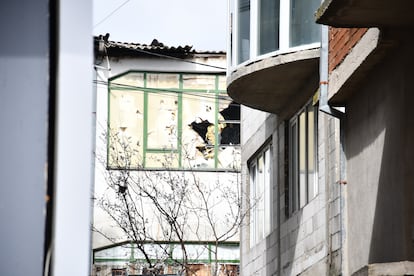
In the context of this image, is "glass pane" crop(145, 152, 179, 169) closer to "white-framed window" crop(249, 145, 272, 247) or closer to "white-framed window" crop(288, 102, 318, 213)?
"white-framed window" crop(249, 145, 272, 247)

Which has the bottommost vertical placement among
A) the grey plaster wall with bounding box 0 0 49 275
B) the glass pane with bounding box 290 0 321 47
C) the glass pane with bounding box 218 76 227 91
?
the grey plaster wall with bounding box 0 0 49 275

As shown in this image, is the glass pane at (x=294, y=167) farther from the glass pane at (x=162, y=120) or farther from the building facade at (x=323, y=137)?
the glass pane at (x=162, y=120)

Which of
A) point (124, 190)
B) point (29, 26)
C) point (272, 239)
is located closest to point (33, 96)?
point (29, 26)

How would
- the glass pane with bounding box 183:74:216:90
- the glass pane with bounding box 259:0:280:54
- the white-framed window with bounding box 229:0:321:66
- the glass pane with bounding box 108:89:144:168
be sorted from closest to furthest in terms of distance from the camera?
the white-framed window with bounding box 229:0:321:66, the glass pane with bounding box 259:0:280:54, the glass pane with bounding box 108:89:144:168, the glass pane with bounding box 183:74:216:90

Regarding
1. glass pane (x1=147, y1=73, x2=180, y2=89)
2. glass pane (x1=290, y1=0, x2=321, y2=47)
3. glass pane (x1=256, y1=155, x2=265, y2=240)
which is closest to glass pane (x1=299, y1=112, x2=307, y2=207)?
glass pane (x1=290, y1=0, x2=321, y2=47)

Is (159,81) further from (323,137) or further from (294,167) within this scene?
(323,137)

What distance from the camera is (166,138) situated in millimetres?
34656

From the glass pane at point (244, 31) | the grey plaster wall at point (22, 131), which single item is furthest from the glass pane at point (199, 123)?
the grey plaster wall at point (22, 131)

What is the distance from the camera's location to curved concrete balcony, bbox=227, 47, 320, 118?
56.3 feet

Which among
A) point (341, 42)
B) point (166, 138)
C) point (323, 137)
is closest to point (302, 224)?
point (323, 137)

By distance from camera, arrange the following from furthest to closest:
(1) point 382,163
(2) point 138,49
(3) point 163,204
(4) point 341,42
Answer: (2) point 138,49
(3) point 163,204
(4) point 341,42
(1) point 382,163

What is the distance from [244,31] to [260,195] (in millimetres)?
4932

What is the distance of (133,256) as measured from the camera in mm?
32625

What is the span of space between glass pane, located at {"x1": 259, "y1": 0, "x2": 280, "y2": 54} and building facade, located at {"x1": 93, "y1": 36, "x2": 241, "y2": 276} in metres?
13.7
